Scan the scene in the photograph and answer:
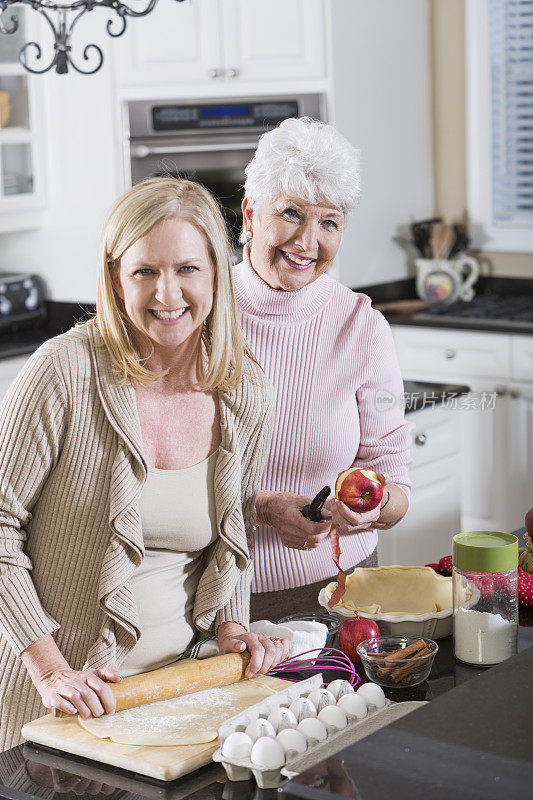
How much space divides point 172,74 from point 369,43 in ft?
2.65

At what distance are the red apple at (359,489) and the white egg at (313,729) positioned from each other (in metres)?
0.43

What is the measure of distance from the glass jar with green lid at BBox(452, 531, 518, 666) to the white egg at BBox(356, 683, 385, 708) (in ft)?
0.71

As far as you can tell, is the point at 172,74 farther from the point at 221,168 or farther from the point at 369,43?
the point at 369,43

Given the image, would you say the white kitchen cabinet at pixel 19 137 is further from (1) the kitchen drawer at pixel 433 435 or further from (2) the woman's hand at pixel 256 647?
(2) the woman's hand at pixel 256 647

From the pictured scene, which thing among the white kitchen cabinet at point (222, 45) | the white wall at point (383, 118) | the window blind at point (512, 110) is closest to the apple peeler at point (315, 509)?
the white kitchen cabinet at point (222, 45)

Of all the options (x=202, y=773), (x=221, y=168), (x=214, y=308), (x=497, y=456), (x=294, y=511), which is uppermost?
(x=221, y=168)

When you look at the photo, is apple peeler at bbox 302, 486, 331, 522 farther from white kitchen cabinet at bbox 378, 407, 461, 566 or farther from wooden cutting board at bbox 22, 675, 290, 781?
white kitchen cabinet at bbox 378, 407, 461, 566

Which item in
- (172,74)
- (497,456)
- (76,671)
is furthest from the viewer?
(497,456)

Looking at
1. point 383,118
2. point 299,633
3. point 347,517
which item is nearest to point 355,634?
point 299,633

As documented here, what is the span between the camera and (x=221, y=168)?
387cm

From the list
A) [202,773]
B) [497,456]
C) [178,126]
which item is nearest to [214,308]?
[202,773]

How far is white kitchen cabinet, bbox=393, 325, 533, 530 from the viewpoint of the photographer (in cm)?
391

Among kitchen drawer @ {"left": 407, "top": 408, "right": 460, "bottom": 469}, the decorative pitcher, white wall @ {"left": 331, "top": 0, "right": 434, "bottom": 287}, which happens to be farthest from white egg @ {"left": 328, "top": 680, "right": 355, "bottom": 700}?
the decorative pitcher

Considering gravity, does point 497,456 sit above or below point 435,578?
below
